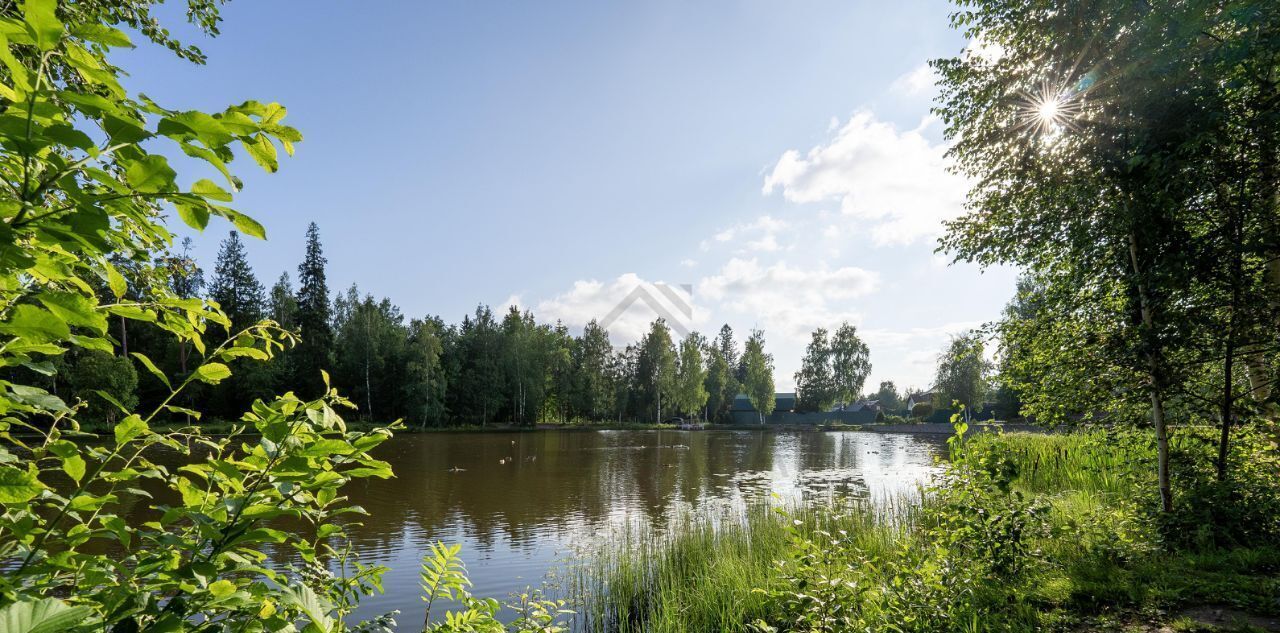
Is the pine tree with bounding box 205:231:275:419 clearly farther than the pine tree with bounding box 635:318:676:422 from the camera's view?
No

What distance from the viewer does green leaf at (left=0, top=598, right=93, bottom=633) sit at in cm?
81

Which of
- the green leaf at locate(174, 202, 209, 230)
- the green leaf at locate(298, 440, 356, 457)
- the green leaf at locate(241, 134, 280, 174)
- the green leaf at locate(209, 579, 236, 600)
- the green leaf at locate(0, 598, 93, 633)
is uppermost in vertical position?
the green leaf at locate(241, 134, 280, 174)

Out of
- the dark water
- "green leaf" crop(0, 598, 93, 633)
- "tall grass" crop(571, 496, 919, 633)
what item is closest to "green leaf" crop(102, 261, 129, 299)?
"green leaf" crop(0, 598, 93, 633)

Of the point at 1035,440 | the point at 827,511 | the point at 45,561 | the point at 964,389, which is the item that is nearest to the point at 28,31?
the point at 45,561

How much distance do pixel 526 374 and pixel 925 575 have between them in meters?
51.9

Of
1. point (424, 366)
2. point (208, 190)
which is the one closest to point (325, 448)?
point (208, 190)

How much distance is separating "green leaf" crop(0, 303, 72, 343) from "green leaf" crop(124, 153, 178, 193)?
Answer: 9.6 inches

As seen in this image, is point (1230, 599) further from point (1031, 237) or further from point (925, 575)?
point (1031, 237)

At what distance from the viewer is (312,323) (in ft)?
160

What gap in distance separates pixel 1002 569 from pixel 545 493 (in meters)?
12.6

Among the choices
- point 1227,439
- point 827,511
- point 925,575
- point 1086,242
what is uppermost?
point 1086,242

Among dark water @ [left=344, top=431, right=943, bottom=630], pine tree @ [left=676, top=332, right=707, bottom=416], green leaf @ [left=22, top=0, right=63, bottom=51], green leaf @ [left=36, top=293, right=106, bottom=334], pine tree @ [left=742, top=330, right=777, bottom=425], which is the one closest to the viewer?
green leaf @ [left=22, top=0, right=63, bottom=51]

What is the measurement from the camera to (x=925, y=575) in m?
4.44

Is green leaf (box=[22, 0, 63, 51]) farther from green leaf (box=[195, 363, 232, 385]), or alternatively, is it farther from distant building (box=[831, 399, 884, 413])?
distant building (box=[831, 399, 884, 413])
